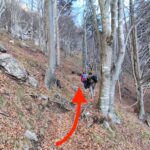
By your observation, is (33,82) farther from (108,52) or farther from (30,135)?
(30,135)

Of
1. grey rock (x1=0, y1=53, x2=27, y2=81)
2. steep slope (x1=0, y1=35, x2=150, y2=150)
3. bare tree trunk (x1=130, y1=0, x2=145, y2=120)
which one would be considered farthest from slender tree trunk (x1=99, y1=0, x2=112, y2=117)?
bare tree trunk (x1=130, y1=0, x2=145, y2=120)

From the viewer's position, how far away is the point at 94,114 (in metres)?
10.4

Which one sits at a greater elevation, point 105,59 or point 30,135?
point 105,59

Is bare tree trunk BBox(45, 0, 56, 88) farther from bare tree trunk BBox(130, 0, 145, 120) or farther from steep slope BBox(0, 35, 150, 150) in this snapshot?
bare tree trunk BBox(130, 0, 145, 120)

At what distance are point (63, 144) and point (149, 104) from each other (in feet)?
61.0

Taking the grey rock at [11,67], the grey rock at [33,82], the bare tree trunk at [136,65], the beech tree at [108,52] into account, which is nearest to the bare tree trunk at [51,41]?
the grey rock at [33,82]

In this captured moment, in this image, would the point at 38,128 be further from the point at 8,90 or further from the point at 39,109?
the point at 8,90

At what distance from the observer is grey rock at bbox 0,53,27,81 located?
10422 mm

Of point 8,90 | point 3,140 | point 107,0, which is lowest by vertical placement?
point 3,140

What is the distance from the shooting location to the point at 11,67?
1053 centimetres

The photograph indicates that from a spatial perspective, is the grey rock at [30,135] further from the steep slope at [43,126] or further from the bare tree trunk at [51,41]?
the bare tree trunk at [51,41]

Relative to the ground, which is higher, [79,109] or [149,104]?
[79,109]

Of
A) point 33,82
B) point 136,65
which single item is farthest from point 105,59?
point 136,65

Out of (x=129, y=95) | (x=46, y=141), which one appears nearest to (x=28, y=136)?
(x=46, y=141)
